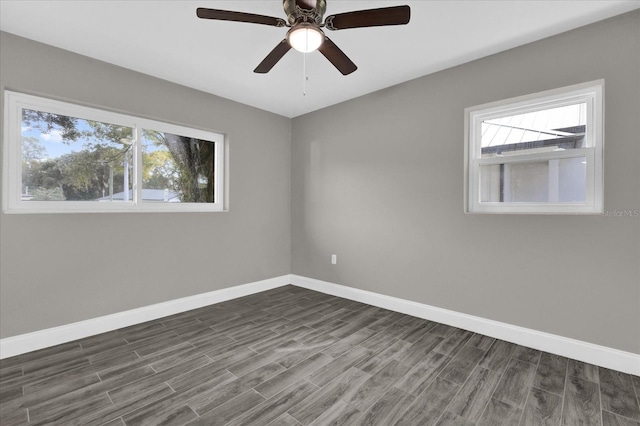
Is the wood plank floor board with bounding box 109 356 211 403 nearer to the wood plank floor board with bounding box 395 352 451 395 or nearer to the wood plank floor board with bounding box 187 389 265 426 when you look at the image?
the wood plank floor board with bounding box 187 389 265 426

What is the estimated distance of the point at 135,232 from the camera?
299 cm

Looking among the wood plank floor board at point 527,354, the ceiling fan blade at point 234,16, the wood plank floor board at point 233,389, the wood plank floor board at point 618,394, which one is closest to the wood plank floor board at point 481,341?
the wood plank floor board at point 527,354

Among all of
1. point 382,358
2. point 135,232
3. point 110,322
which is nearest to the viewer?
point 382,358

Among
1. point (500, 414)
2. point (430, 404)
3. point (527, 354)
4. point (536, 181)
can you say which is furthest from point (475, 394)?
point (536, 181)

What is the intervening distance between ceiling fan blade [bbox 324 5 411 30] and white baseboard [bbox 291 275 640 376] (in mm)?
2566

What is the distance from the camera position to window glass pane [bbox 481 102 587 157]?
235cm

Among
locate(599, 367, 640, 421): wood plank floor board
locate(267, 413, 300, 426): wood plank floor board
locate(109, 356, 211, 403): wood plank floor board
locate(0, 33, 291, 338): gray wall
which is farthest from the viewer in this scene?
locate(0, 33, 291, 338): gray wall

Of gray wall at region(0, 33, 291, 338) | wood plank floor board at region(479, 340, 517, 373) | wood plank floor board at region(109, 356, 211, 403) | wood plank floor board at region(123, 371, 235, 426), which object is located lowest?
wood plank floor board at region(123, 371, 235, 426)

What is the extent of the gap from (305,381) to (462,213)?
81.0 inches

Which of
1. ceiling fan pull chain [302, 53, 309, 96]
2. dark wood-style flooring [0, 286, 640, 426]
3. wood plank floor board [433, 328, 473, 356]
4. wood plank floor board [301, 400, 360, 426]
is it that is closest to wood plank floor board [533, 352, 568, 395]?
dark wood-style flooring [0, 286, 640, 426]

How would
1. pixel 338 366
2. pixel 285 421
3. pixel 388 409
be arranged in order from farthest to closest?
pixel 338 366
pixel 388 409
pixel 285 421

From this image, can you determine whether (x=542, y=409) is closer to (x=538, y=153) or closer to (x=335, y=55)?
(x=538, y=153)

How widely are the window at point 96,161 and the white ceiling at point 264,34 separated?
59 centimetres

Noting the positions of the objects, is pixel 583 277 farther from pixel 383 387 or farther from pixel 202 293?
pixel 202 293
